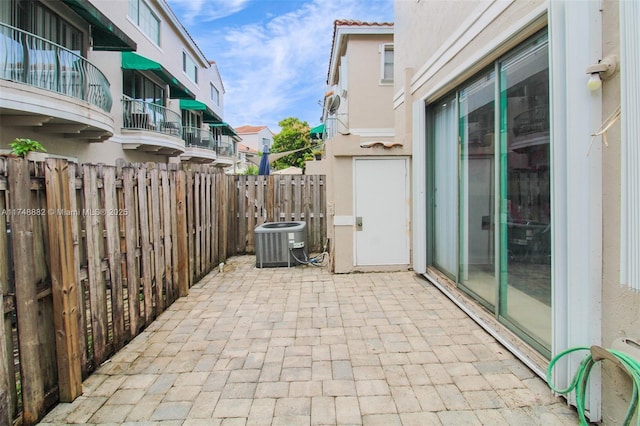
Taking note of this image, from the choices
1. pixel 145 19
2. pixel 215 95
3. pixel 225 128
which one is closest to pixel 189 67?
pixel 225 128

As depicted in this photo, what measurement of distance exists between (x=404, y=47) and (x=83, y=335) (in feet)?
22.6

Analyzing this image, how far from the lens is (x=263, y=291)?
545 centimetres

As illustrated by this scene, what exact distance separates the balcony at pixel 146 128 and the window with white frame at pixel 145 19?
3671mm

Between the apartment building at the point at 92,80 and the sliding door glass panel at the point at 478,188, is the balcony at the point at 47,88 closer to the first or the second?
the apartment building at the point at 92,80

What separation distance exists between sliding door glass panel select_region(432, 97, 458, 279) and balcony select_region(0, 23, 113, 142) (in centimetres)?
890

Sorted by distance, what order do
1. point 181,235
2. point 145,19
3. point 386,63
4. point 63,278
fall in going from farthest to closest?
point 145,19, point 386,63, point 181,235, point 63,278

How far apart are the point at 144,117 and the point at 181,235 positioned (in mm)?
11409

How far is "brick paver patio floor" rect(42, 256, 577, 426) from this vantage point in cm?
244

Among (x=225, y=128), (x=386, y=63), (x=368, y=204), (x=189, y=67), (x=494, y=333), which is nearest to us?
(x=494, y=333)

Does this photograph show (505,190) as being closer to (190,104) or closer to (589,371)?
(589,371)

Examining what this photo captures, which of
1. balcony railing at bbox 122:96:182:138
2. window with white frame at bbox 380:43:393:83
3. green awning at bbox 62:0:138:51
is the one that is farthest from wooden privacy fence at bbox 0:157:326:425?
balcony railing at bbox 122:96:182:138

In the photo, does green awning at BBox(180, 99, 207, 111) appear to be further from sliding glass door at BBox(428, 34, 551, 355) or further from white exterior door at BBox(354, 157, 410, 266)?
sliding glass door at BBox(428, 34, 551, 355)

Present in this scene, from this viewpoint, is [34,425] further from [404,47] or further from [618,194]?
[404,47]

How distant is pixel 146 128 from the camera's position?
14.3m
